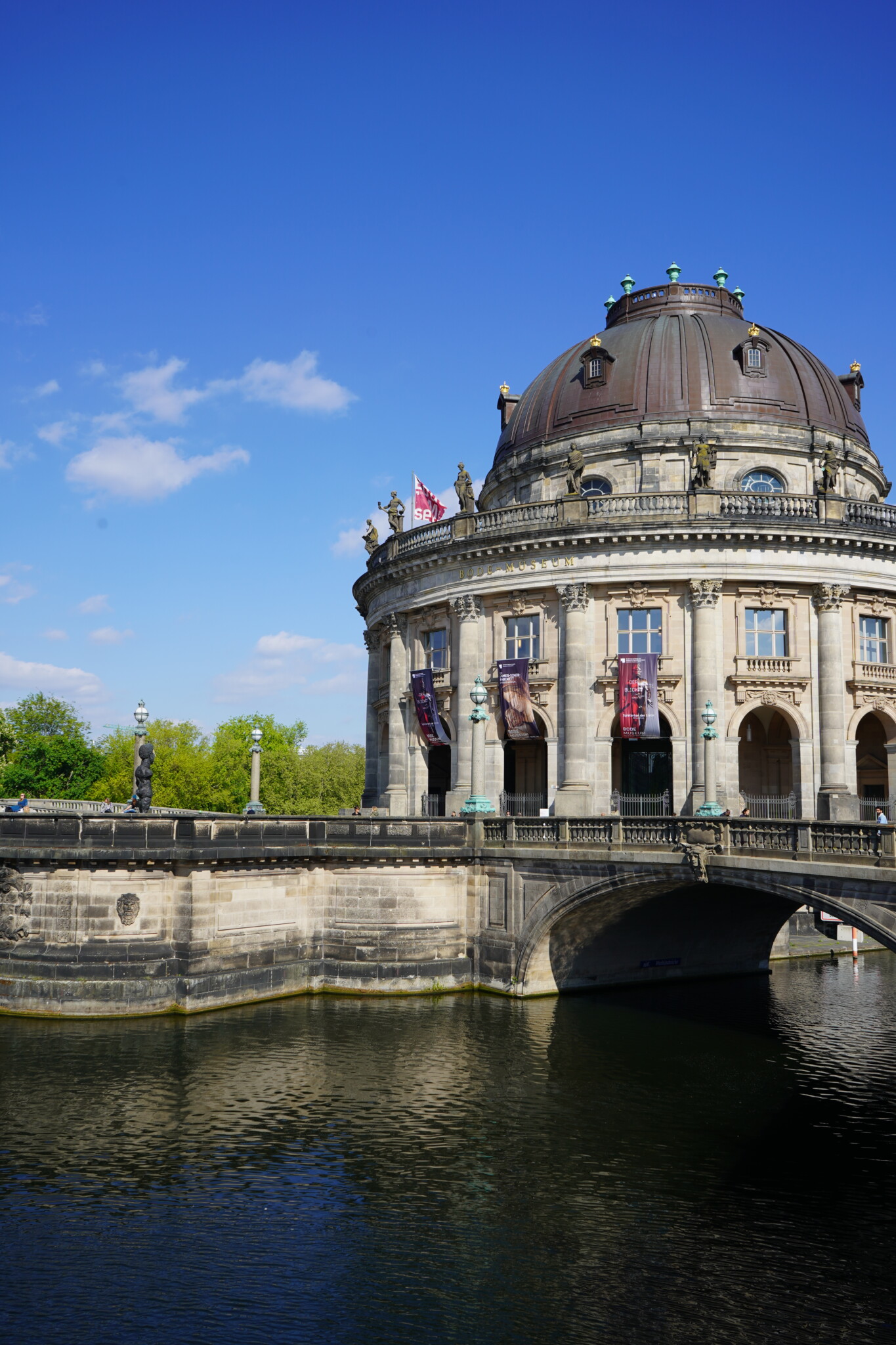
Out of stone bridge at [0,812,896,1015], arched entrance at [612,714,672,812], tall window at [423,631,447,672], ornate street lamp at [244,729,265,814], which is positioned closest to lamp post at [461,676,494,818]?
stone bridge at [0,812,896,1015]

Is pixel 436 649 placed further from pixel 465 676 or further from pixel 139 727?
pixel 139 727

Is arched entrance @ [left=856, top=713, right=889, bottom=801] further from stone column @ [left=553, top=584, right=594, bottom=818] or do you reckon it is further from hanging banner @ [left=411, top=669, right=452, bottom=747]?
hanging banner @ [left=411, top=669, right=452, bottom=747]

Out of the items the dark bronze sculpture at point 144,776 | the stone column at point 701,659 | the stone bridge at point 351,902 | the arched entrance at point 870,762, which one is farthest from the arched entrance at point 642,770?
the dark bronze sculpture at point 144,776

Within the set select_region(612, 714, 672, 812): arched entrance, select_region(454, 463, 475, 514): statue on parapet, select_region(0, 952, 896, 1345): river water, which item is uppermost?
select_region(454, 463, 475, 514): statue on parapet

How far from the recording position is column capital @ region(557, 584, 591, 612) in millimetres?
46594

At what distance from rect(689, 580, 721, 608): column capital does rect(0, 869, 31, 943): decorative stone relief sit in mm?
27994

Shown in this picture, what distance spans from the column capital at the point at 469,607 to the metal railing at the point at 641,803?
9965 mm

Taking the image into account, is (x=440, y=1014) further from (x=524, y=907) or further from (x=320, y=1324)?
(x=320, y=1324)

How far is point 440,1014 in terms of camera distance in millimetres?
34562

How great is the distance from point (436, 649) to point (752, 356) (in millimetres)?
21169

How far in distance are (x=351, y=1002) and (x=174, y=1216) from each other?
16.3 meters

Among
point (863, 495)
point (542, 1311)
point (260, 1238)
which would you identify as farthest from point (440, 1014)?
point (863, 495)

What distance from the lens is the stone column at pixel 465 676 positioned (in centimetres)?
4881

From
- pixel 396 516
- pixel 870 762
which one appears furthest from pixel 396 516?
pixel 870 762
